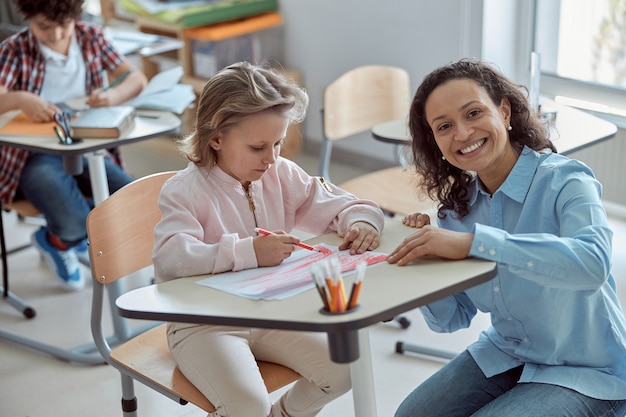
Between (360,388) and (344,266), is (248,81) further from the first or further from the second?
(360,388)

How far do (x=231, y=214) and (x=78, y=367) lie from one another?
1.18 meters

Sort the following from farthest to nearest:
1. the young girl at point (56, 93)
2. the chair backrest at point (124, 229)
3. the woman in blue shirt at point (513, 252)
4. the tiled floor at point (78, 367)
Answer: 1. the young girl at point (56, 93)
2. the tiled floor at point (78, 367)
3. the chair backrest at point (124, 229)
4. the woman in blue shirt at point (513, 252)

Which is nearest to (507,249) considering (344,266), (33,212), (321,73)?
(344,266)

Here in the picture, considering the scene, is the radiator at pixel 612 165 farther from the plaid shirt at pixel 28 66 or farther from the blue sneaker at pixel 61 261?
the blue sneaker at pixel 61 261

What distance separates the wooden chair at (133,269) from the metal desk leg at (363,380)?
204 millimetres

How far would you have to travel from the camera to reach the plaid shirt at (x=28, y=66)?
2.91 m

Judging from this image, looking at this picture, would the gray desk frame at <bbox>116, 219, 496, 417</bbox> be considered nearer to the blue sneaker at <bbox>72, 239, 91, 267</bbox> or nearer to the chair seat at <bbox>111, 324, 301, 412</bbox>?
the chair seat at <bbox>111, 324, 301, 412</bbox>

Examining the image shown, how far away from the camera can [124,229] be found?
6.37ft

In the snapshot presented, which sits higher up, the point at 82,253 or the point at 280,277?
the point at 280,277

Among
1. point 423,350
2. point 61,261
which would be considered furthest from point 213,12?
point 423,350

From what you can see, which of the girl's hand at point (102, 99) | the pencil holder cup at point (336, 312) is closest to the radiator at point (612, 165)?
the girl's hand at point (102, 99)

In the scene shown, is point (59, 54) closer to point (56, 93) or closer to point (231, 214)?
point (56, 93)

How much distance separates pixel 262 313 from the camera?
4.41 ft

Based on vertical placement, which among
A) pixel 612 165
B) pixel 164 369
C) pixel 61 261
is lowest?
pixel 61 261
